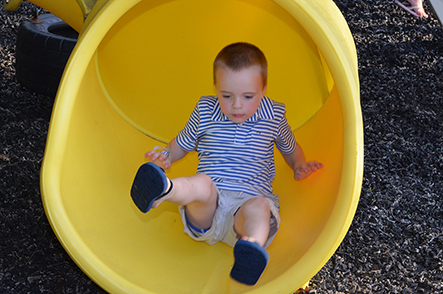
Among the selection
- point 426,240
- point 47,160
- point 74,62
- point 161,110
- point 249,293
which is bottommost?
point 426,240

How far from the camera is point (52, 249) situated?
6.50 ft

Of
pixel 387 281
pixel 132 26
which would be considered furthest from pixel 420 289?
pixel 132 26

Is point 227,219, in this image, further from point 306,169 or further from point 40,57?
point 40,57

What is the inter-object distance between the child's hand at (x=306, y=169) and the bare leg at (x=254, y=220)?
31cm

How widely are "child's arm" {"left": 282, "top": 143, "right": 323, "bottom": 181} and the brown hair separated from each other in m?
0.35

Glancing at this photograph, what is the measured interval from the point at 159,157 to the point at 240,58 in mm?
488

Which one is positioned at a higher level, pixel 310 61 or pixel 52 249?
pixel 310 61

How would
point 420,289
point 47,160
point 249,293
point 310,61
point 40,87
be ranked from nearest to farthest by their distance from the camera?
point 249,293, point 47,160, point 420,289, point 310,61, point 40,87

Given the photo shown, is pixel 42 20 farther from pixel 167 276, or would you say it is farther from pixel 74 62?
pixel 167 276

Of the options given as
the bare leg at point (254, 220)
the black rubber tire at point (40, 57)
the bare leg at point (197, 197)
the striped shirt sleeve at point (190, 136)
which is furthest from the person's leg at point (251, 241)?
the black rubber tire at point (40, 57)

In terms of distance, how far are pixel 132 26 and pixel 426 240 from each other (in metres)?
1.68

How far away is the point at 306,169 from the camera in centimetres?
195

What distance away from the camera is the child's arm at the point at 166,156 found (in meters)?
1.89

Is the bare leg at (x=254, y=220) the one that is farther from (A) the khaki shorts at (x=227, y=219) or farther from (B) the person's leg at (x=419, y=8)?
(B) the person's leg at (x=419, y=8)
